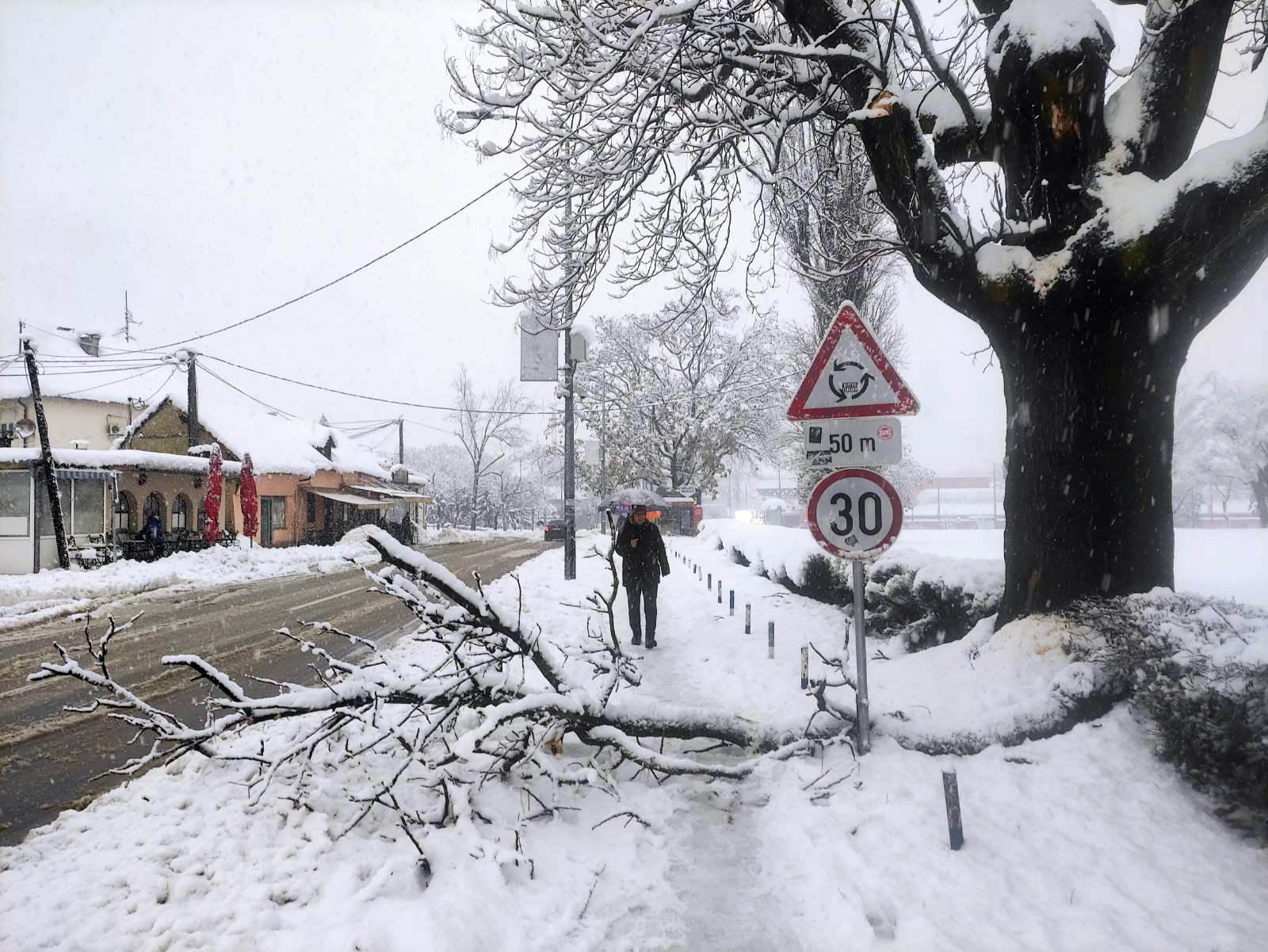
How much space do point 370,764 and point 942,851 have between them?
3482mm

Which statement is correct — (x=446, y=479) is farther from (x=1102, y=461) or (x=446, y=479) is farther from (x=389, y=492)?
(x=1102, y=461)

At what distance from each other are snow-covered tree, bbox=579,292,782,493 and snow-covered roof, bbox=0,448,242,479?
18557mm

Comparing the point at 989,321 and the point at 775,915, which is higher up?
the point at 989,321

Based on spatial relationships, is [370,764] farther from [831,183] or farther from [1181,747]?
[831,183]

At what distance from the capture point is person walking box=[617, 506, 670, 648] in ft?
28.6

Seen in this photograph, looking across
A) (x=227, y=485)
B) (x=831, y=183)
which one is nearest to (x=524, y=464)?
(x=227, y=485)

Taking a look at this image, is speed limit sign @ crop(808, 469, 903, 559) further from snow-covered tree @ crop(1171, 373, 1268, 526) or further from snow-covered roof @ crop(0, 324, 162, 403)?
snow-covered tree @ crop(1171, 373, 1268, 526)

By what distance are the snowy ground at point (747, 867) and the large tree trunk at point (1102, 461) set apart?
2.47 ft

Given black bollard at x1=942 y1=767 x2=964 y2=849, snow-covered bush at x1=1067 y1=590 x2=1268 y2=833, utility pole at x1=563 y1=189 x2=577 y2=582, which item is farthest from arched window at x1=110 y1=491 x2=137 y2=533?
snow-covered bush at x1=1067 y1=590 x2=1268 y2=833

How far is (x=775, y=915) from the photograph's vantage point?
3.16m

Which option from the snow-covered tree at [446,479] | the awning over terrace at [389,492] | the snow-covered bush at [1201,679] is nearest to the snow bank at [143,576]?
the snow-covered bush at [1201,679]

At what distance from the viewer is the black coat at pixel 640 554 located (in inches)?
343

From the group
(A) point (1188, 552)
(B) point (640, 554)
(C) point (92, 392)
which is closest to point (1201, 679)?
(B) point (640, 554)

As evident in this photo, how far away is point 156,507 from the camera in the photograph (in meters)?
26.0
